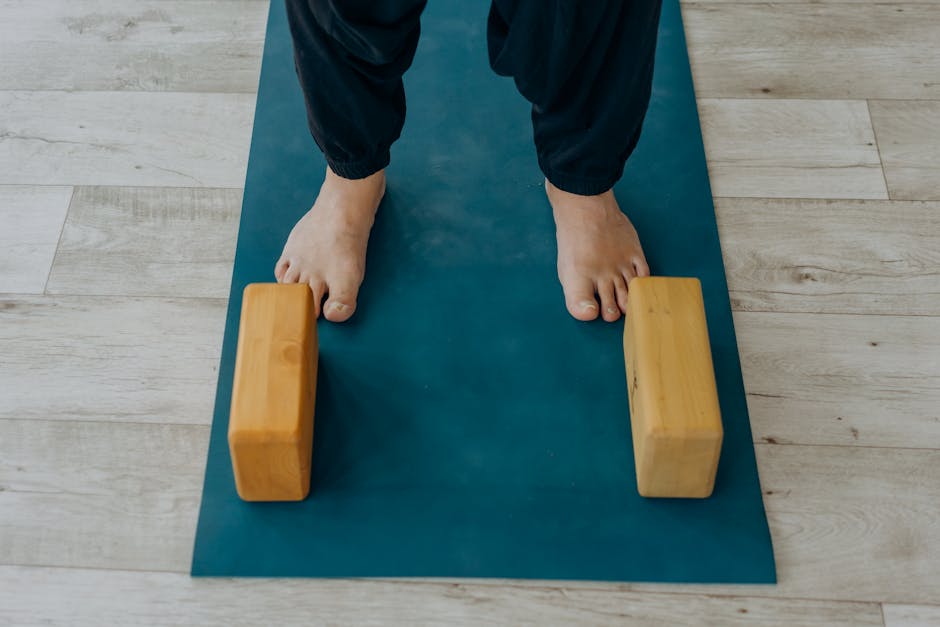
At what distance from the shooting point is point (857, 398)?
126cm

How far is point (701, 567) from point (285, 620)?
0.48 meters

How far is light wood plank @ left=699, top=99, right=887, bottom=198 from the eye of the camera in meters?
1.46

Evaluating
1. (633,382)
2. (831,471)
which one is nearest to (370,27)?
(633,382)

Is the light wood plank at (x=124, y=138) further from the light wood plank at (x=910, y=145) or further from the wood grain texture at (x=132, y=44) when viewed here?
the light wood plank at (x=910, y=145)

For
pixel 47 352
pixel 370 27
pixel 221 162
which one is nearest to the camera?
pixel 370 27

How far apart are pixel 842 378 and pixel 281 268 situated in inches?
29.7

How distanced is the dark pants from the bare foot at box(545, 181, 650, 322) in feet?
0.29

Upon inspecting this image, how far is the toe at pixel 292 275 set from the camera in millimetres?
1315

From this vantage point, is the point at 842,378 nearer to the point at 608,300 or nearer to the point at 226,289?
the point at 608,300

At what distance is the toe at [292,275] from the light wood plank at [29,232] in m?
0.35

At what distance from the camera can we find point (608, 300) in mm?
1306

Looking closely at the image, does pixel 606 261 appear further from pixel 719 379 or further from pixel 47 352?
pixel 47 352

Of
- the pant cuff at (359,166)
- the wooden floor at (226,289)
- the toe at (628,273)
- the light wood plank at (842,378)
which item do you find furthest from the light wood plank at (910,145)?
the pant cuff at (359,166)

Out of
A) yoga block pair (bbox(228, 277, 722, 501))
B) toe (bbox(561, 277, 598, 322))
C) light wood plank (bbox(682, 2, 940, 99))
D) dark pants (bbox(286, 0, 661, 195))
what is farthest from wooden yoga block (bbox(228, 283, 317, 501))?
light wood plank (bbox(682, 2, 940, 99))
